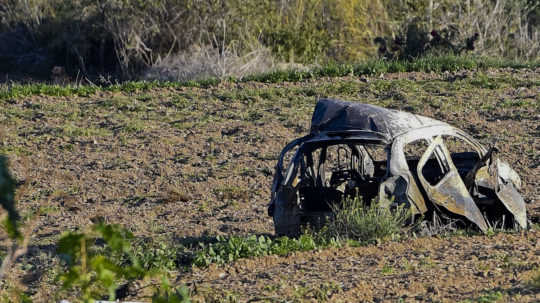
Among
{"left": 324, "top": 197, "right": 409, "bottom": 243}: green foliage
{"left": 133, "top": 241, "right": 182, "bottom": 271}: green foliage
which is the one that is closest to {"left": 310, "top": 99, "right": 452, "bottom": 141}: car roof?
{"left": 324, "top": 197, "right": 409, "bottom": 243}: green foliage

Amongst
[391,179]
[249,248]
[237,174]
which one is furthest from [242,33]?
[249,248]

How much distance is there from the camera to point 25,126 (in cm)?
1691

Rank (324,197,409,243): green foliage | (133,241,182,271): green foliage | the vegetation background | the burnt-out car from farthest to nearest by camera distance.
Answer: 1. the vegetation background
2. the burnt-out car
3. (324,197,409,243): green foliage
4. (133,241,182,271): green foliage

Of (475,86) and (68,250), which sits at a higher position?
(68,250)

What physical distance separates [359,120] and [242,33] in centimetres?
1304

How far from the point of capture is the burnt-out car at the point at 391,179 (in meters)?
9.24

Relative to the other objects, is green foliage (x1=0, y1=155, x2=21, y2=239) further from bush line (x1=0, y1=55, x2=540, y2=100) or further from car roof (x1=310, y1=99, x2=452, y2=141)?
bush line (x1=0, y1=55, x2=540, y2=100)

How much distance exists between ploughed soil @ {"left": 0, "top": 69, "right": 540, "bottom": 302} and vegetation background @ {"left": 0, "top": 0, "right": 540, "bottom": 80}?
250 cm

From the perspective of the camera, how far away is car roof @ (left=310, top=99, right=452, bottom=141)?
929cm

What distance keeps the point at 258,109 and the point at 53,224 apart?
22.2ft

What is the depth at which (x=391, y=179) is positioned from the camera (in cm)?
916

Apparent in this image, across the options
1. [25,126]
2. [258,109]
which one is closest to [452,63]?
[258,109]

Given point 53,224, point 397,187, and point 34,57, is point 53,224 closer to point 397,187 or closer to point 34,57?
point 397,187

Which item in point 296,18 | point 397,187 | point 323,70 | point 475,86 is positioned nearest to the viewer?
point 397,187
